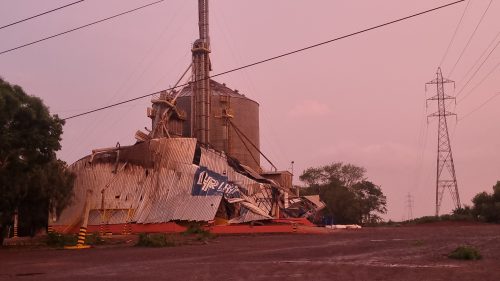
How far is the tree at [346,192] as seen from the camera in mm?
89312

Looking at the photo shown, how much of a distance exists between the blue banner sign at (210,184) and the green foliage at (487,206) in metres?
40.8

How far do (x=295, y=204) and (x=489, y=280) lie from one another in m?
50.7

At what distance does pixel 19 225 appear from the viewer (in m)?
47.4

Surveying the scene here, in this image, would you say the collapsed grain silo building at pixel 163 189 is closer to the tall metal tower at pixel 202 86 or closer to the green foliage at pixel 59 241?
the tall metal tower at pixel 202 86

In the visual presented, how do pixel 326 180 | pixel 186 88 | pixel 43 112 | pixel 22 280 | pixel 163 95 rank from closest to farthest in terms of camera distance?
pixel 22 280 < pixel 43 112 < pixel 163 95 < pixel 186 88 < pixel 326 180

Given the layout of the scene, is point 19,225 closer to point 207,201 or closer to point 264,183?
point 207,201

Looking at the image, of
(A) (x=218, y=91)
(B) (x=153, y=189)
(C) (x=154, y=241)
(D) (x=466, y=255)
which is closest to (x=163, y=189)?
(B) (x=153, y=189)

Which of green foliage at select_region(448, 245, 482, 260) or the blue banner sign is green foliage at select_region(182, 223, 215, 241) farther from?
green foliage at select_region(448, 245, 482, 260)

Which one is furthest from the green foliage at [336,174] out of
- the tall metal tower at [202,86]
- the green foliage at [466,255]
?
the green foliage at [466,255]

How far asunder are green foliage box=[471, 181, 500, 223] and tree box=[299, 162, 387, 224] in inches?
709

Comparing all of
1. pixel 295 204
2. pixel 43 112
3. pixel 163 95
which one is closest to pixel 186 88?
pixel 163 95

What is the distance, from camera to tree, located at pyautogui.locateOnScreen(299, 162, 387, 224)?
293 feet

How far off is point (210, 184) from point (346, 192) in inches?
1775

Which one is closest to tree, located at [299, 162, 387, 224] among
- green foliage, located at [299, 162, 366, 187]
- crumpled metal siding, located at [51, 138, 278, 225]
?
green foliage, located at [299, 162, 366, 187]
